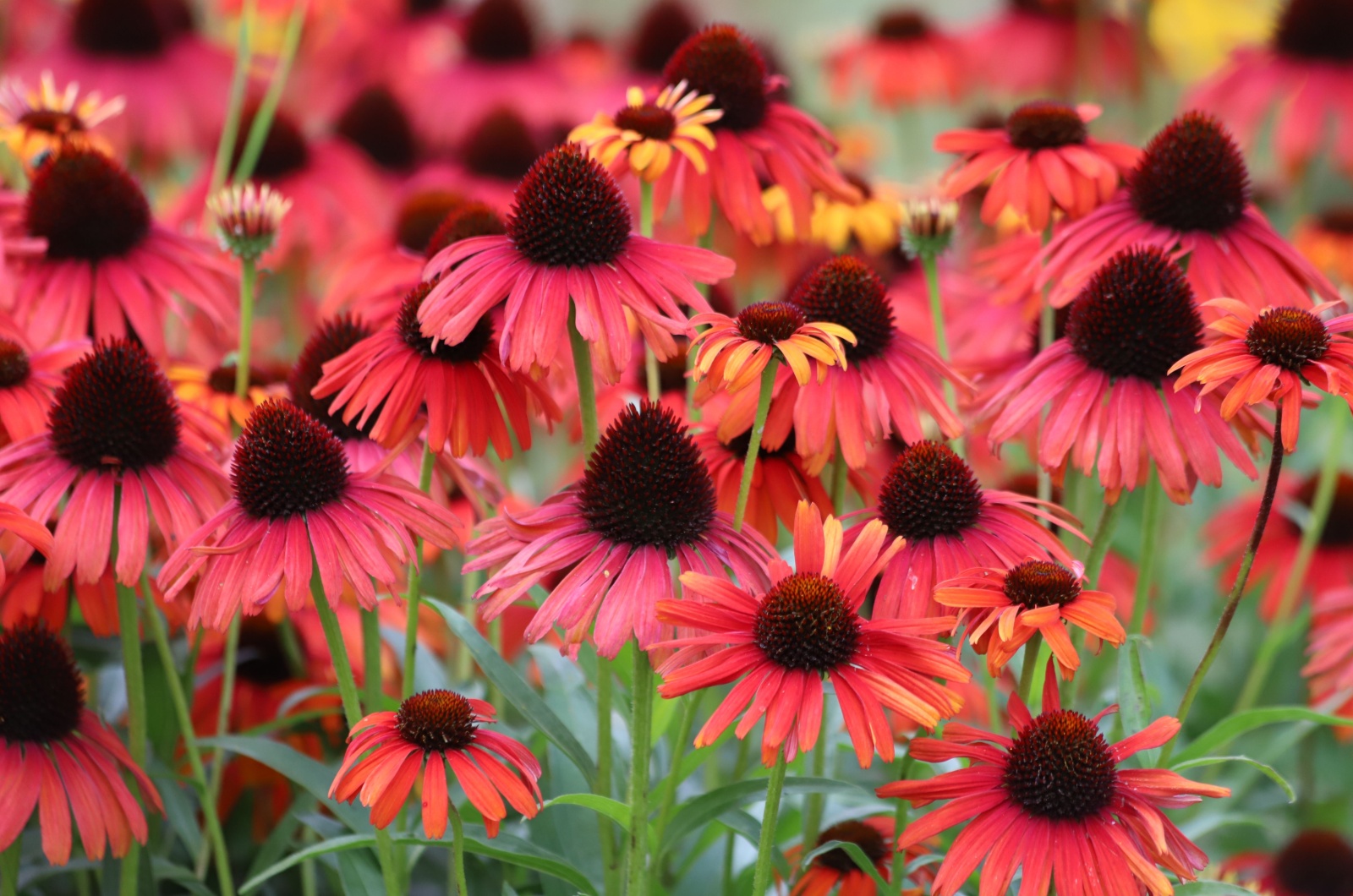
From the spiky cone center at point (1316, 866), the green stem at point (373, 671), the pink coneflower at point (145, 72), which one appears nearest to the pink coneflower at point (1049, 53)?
the pink coneflower at point (145, 72)

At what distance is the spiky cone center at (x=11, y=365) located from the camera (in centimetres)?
151

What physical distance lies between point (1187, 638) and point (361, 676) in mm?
1749

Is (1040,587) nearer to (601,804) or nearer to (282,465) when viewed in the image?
(601,804)

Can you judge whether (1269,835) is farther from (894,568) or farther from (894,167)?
(894,167)

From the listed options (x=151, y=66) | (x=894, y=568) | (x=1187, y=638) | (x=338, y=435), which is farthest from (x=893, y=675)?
(x=151, y=66)

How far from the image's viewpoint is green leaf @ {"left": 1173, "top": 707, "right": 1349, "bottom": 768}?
50.6 inches

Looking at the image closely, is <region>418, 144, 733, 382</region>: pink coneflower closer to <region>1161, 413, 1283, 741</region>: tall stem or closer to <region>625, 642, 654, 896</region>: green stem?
<region>625, 642, 654, 896</region>: green stem

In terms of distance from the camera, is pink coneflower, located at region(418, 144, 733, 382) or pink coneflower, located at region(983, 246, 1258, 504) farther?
pink coneflower, located at region(983, 246, 1258, 504)

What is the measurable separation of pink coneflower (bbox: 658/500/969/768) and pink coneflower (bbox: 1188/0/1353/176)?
2.17 metres

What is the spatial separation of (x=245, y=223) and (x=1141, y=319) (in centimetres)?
103

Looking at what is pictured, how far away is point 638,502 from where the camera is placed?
1198 mm

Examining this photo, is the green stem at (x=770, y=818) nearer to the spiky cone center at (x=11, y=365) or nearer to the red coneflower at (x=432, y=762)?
the red coneflower at (x=432, y=762)

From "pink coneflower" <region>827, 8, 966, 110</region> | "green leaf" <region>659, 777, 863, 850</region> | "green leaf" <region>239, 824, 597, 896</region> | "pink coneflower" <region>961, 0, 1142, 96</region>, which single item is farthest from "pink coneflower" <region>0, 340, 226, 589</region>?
"pink coneflower" <region>961, 0, 1142, 96</region>

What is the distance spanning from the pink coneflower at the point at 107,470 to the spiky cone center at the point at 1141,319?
0.98 metres
